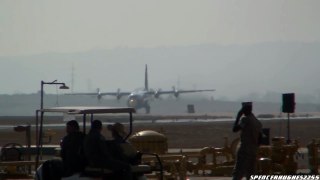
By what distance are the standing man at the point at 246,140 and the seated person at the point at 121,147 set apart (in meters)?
3.16

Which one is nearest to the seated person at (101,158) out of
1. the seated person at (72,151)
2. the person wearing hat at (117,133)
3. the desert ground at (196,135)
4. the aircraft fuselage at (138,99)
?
the seated person at (72,151)

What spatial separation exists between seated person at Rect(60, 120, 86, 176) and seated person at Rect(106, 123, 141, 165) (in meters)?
0.49

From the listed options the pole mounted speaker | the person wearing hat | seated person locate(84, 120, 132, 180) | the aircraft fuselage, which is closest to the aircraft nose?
the aircraft fuselage

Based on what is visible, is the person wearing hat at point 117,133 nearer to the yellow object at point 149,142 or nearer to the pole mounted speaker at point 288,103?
the yellow object at point 149,142

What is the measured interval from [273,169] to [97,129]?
9.21 metres

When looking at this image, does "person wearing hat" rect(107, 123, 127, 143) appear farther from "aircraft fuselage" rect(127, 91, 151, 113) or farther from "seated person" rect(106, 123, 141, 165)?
"aircraft fuselage" rect(127, 91, 151, 113)

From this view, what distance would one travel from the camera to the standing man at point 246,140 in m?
16.8

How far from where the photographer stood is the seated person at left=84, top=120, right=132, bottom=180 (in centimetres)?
1349

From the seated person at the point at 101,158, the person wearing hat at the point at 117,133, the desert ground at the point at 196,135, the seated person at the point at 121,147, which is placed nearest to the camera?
Result: the seated person at the point at 101,158

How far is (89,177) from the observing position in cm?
1359

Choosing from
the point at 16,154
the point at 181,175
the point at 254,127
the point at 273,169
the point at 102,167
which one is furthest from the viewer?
the point at 16,154

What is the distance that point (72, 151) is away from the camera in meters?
14.0

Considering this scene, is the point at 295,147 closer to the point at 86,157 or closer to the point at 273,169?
the point at 273,169

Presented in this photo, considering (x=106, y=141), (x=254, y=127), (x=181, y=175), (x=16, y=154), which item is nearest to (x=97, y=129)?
(x=106, y=141)
